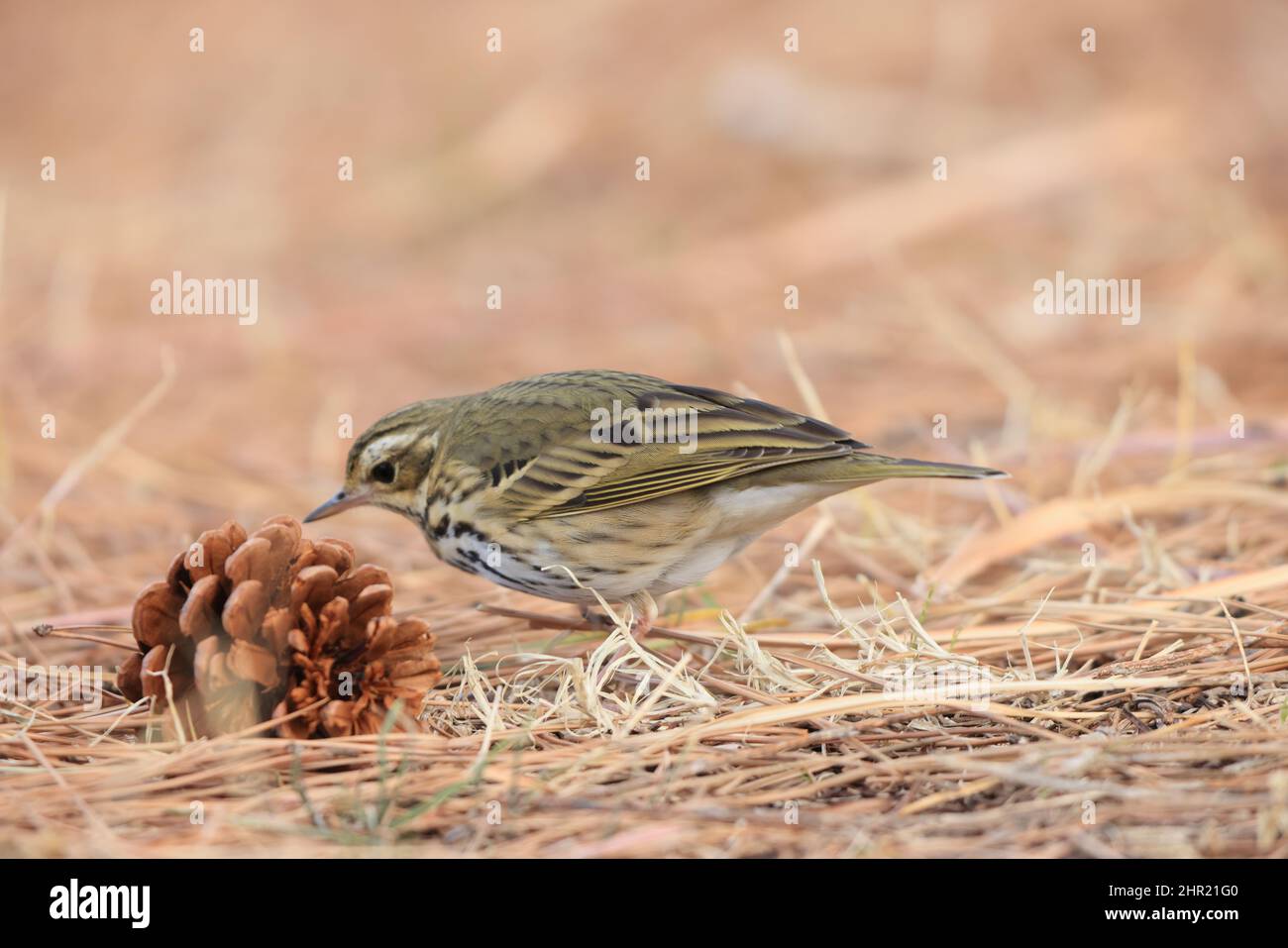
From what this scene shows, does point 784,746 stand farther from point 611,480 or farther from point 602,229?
point 602,229

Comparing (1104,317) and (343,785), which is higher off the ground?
(1104,317)

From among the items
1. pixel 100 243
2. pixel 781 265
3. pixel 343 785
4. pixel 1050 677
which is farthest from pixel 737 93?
pixel 343 785

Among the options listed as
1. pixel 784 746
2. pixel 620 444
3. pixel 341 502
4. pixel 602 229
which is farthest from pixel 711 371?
pixel 784 746

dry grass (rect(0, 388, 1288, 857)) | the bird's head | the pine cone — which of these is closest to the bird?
the bird's head

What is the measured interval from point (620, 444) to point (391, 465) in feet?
2.62

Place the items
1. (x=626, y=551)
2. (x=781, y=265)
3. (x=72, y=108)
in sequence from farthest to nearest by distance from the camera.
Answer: (x=72, y=108) → (x=781, y=265) → (x=626, y=551)

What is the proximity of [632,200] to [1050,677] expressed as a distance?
7413 millimetres

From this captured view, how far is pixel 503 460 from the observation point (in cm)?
452

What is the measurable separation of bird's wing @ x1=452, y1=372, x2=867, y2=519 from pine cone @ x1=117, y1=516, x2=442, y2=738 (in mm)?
836

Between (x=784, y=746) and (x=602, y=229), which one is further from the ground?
(x=602, y=229)

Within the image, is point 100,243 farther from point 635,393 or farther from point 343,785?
point 343,785

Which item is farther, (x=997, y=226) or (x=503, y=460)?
(x=997, y=226)

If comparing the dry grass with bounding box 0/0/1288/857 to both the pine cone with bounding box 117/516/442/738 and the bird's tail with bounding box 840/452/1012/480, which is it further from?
the bird's tail with bounding box 840/452/1012/480

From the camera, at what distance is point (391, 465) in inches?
185
